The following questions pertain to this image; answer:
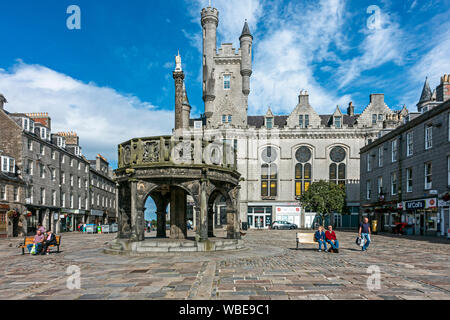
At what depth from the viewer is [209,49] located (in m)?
55.6

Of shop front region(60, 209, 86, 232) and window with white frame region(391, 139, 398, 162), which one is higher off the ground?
window with white frame region(391, 139, 398, 162)

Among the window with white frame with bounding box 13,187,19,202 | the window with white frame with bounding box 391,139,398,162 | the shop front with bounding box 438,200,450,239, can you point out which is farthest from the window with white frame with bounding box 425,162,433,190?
the window with white frame with bounding box 13,187,19,202

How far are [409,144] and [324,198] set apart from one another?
14.6m

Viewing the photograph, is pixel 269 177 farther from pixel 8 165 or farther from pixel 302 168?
pixel 8 165

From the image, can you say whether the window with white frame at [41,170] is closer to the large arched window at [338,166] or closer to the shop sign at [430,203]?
the shop sign at [430,203]

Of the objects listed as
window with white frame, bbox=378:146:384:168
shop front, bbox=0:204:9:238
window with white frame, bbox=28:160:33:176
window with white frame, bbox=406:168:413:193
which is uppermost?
window with white frame, bbox=378:146:384:168

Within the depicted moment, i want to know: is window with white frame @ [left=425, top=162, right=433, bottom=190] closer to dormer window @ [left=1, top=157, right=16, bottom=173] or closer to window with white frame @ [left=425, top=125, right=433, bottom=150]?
window with white frame @ [left=425, top=125, right=433, bottom=150]

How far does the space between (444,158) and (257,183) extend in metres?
30.2

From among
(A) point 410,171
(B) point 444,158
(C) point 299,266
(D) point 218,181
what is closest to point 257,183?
(A) point 410,171

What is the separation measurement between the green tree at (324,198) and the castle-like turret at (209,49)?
21528mm

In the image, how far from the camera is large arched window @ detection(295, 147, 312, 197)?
180 ft

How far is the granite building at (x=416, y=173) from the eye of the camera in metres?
27.7

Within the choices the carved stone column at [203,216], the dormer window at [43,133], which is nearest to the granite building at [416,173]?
the carved stone column at [203,216]

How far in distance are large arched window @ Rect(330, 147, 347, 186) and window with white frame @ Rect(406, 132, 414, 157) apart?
20682 mm
